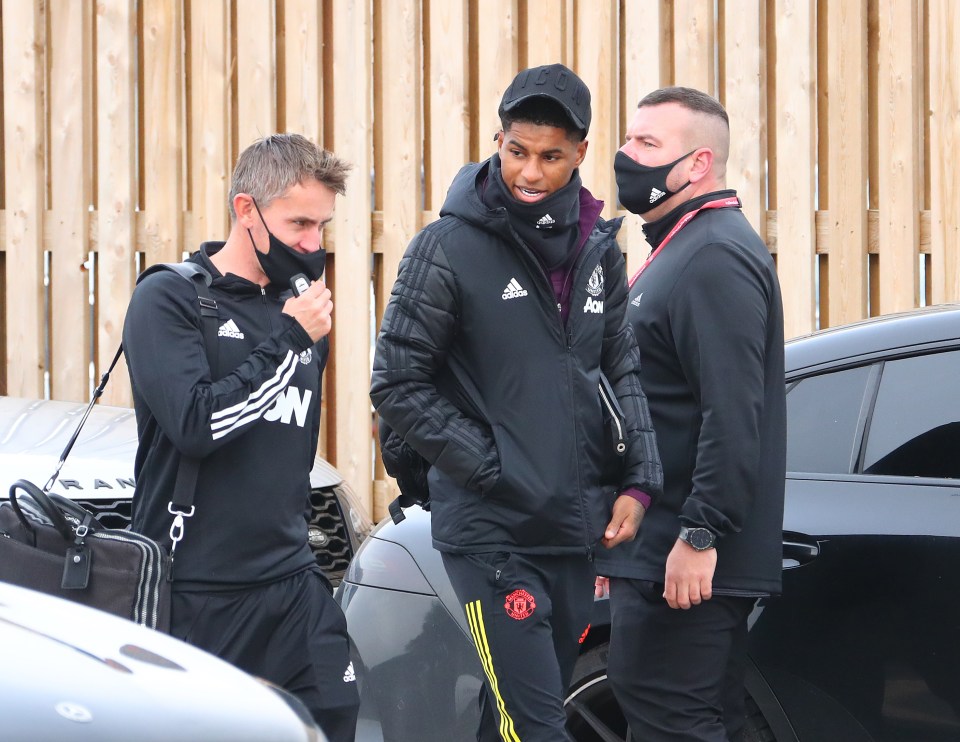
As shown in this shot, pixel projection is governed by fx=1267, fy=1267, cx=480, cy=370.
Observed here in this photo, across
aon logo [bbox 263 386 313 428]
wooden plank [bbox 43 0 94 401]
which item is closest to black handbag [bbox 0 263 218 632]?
aon logo [bbox 263 386 313 428]

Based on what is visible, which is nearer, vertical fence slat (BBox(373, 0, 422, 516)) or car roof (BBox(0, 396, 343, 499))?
car roof (BBox(0, 396, 343, 499))

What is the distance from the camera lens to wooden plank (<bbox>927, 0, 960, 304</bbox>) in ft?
22.2

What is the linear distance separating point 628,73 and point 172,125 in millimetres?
2658

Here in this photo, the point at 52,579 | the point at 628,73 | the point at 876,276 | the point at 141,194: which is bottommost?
the point at 52,579

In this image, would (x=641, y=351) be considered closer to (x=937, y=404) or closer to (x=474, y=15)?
(x=937, y=404)

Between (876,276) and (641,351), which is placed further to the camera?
(876,276)

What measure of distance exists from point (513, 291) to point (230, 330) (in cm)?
63

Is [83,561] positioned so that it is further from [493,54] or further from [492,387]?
[493,54]

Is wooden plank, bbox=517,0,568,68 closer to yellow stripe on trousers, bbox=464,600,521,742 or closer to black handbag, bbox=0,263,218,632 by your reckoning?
yellow stripe on trousers, bbox=464,600,521,742

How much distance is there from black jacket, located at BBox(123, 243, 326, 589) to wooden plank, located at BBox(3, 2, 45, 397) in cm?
497

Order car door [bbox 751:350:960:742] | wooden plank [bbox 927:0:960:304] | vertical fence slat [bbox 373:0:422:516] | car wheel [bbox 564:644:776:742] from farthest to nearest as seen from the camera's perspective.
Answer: vertical fence slat [bbox 373:0:422:516]
wooden plank [bbox 927:0:960:304]
car wheel [bbox 564:644:776:742]
car door [bbox 751:350:960:742]

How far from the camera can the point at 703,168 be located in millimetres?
3260

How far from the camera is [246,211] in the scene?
2.87m

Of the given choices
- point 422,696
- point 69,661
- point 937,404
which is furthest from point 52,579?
point 937,404
